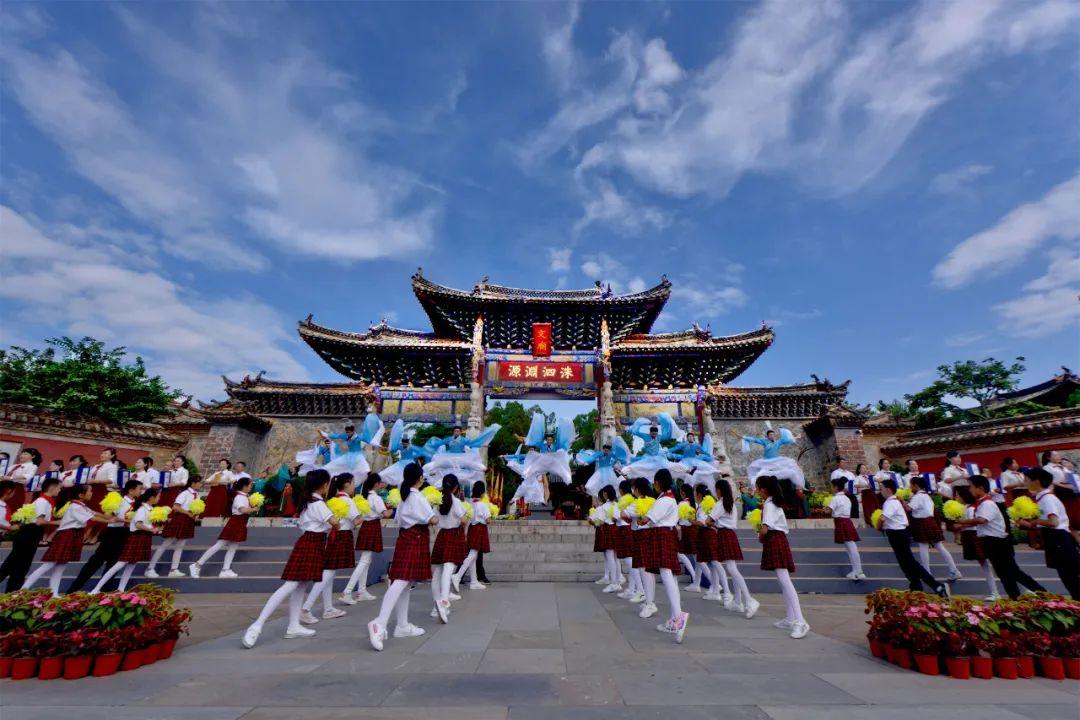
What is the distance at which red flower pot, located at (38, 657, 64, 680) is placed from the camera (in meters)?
3.41

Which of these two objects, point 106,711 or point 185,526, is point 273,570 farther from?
point 106,711

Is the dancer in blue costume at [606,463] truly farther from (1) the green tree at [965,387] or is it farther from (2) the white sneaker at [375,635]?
(1) the green tree at [965,387]

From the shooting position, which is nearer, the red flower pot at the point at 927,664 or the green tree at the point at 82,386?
the red flower pot at the point at 927,664

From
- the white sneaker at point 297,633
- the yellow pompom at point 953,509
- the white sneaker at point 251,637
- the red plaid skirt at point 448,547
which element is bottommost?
the white sneaker at point 297,633

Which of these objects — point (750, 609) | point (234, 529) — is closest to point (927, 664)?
point (750, 609)

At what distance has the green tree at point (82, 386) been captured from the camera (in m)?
16.7

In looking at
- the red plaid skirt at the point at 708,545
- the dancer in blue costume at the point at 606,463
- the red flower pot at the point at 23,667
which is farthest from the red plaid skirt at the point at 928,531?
the red flower pot at the point at 23,667

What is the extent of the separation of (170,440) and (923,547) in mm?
22308

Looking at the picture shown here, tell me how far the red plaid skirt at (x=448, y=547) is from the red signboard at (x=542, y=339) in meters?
13.7

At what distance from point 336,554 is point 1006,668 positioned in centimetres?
646

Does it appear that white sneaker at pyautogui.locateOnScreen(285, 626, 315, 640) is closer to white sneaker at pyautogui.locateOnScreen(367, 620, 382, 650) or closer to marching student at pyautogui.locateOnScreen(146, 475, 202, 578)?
white sneaker at pyautogui.locateOnScreen(367, 620, 382, 650)

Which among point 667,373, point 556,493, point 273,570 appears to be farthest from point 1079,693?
point 667,373

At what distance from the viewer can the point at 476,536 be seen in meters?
7.17

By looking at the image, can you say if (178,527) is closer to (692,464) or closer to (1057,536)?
(692,464)
